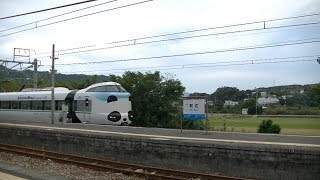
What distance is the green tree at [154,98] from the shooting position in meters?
42.2

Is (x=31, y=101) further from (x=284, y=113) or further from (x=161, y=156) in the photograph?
(x=284, y=113)

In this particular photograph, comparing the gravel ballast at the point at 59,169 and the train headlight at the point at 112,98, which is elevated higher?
the train headlight at the point at 112,98

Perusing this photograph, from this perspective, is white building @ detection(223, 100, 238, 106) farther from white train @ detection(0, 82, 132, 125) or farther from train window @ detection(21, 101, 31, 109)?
white train @ detection(0, 82, 132, 125)

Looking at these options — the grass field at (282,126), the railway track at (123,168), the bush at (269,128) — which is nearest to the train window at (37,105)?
the railway track at (123,168)

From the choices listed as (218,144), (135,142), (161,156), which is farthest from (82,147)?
(218,144)

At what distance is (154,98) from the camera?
1704 inches

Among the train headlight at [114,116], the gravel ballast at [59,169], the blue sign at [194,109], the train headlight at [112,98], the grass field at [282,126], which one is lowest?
the grass field at [282,126]

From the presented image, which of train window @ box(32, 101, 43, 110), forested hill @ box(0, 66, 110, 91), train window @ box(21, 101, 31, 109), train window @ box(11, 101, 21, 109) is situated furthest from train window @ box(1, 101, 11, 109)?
forested hill @ box(0, 66, 110, 91)

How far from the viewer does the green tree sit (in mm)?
42250

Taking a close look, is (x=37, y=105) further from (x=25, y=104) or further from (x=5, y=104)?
(x=5, y=104)

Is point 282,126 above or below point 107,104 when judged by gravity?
below

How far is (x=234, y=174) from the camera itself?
1268 centimetres

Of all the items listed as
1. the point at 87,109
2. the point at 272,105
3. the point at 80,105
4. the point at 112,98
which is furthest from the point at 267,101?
the point at 87,109

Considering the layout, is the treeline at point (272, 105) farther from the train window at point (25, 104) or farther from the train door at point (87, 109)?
the train door at point (87, 109)
